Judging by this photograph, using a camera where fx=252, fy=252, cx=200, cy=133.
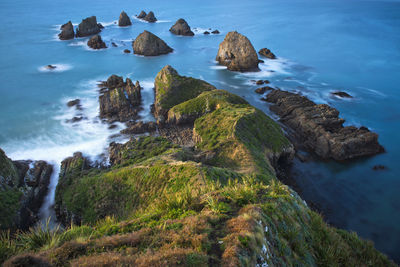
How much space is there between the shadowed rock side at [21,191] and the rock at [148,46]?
52.5 metres

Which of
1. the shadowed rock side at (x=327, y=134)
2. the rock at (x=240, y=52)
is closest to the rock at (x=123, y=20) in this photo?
the rock at (x=240, y=52)

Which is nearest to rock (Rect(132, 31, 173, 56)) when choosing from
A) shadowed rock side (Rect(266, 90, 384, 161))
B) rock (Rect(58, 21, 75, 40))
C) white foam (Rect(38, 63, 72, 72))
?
white foam (Rect(38, 63, 72, 72))

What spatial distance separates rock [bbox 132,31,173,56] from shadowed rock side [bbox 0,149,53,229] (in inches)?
2065

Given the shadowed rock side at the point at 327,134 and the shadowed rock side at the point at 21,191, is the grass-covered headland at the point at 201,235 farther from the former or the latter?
the shadowed rock side at the point at 327,134

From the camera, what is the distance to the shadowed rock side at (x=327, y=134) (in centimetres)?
3416

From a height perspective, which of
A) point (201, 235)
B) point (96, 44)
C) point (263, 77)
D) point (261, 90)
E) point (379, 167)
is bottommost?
point (379, 167)

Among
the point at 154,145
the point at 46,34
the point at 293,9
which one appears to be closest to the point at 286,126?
the point at 154,145

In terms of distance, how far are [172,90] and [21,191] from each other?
27779mm

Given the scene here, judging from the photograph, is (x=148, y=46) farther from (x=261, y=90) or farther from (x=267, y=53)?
(x=261, y=90)

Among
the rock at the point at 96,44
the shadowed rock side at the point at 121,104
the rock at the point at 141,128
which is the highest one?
the rock at the point at 96,44

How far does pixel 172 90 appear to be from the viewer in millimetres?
45875

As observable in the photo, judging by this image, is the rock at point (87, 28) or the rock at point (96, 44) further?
the rock at point (87, 28)

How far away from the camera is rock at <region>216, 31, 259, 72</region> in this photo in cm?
6309

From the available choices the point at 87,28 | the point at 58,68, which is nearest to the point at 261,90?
the point at 58,68
